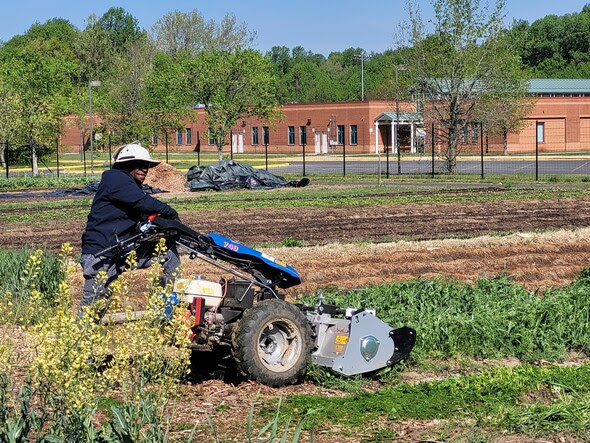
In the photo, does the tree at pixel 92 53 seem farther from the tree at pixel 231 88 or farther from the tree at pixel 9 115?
the tree at pixel 9 115

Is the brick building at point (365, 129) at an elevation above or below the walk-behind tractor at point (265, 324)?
above

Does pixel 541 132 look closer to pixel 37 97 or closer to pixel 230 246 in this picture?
pixel 37 97

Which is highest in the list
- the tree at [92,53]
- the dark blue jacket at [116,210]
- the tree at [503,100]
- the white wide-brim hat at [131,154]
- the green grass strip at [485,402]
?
the tree at [92,53]

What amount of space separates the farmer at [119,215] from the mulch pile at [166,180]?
84.9 ft

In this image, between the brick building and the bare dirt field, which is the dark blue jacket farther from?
the brick building

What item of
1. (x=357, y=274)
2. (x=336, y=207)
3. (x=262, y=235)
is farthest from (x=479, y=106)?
(x=357, y=274)

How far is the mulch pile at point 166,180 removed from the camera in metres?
35.2

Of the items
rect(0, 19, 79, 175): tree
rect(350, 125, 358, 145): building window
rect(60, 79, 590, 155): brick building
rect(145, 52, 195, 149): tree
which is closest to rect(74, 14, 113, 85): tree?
rect(60, 79, 590, 155): brick building

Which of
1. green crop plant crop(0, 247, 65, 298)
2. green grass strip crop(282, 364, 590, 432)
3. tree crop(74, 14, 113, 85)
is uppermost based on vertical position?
tree crop(74, 14, 113, 85)

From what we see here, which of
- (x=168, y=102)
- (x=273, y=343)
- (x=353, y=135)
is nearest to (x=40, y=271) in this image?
(x=273, y=343)

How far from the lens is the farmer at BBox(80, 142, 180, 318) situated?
8930 millimetres

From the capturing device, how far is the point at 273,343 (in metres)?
8.79

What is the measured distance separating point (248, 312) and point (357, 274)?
6807 mm

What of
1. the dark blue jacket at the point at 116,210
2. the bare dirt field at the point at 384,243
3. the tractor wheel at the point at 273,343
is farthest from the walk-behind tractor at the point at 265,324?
the bare dirt field at the point at 384,243
